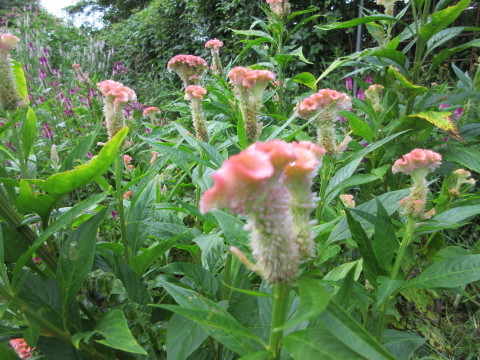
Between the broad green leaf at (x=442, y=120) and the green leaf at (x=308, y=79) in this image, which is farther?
the green leaf at (x=308, y=79)

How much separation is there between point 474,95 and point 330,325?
1.76 metres

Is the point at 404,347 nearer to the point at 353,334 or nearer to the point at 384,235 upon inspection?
the point at 384,235

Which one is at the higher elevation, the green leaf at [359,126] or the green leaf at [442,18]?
the green leaf at [442,18]

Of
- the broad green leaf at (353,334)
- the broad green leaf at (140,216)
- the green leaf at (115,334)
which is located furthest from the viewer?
the broad green leaf at (140,216)

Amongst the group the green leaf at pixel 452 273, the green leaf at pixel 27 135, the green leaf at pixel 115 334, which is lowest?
the green leaf at pixel 452 273

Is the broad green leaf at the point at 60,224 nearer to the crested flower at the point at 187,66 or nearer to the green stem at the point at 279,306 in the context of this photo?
the green stem at the point at 279,306

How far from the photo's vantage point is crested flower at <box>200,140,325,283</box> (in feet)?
1.55

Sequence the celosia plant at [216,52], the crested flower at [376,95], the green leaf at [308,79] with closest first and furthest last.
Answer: the crested flower at [376,95]
the green leaf at [308,79]
the celosia plant at [216,52]

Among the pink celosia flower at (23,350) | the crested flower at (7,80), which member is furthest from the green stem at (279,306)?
the crested flower at (7,80)

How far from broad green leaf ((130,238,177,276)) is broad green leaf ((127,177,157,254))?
0.33ft

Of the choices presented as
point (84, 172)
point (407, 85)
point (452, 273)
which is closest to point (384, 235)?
point (452, 273)

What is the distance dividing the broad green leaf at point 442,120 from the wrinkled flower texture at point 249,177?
4.16 feet

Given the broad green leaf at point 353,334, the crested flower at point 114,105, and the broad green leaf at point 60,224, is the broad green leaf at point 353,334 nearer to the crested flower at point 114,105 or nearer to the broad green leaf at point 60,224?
the broad green leaf at point 60,224

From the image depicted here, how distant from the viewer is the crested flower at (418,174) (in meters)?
1.06
